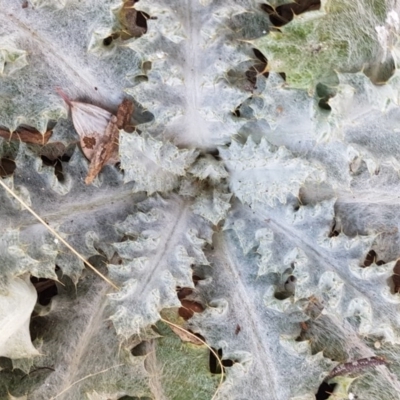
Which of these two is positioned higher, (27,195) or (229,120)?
(229,120)

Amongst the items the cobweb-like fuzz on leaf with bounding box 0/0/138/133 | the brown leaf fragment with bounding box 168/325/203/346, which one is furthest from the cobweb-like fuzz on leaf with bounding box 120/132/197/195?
the brown leaf fragment with bounding box 168/325/203/346

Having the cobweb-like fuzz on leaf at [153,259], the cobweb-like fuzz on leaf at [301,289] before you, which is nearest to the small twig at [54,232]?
the cobweb-like fuzz on leaf at [153,259]

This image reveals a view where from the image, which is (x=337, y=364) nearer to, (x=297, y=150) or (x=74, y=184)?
(x=297, y=150)

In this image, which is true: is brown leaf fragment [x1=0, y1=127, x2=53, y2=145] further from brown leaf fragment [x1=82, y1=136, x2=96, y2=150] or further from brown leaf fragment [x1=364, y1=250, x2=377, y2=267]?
brown leaf fragment [x1=364, y1=250, x2=377, y2=267]

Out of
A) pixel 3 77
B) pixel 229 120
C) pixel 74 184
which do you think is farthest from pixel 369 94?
pixel 3 77

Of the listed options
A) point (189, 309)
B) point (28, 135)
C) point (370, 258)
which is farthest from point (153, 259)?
point (370, 258)

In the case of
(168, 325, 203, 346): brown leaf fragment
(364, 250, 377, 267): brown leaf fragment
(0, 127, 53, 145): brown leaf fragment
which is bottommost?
(168, 325, 203, 346): brown leaf fragment

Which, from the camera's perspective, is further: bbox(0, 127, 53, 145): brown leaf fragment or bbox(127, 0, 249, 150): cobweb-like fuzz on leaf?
bbox(0, 127, 53, 145): brown leaf fragment

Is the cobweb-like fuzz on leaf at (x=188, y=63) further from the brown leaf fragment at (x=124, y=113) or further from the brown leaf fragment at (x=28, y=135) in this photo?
the brown leaf fragment at (x=28, y=135)
